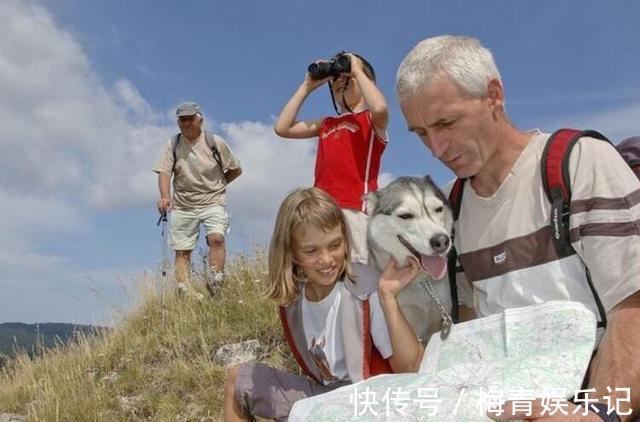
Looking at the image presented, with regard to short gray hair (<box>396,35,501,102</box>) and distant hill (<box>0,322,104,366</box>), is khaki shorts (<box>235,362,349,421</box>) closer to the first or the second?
short gray hair (<box>396,35,501,102</box>)

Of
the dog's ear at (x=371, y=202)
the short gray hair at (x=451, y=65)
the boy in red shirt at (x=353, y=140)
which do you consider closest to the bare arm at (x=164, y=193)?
the boy in red shirt at (x=353, y=140)

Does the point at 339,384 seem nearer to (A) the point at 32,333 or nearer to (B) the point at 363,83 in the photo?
(B) the point at 363,83

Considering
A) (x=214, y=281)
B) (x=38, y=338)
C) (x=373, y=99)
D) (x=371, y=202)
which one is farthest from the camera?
(x=38, y=338)

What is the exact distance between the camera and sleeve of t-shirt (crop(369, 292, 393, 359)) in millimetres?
3010

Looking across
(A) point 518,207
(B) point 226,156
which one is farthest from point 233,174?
(A) point 518,207

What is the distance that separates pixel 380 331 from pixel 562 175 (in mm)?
1195

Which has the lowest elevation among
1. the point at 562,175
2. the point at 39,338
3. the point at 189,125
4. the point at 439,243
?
the point at 39,338

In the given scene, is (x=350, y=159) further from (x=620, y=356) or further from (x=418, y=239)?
(x=620, y=356)

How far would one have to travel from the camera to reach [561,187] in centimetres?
224

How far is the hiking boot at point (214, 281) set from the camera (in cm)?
804

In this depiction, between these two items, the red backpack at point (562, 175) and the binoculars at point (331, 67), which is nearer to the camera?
the red backpack at point (562, 175)

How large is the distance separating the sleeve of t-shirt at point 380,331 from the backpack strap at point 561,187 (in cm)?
102

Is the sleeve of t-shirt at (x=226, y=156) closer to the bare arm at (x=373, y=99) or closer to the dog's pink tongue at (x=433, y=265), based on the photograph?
the bare arm at (x=373, y=99)

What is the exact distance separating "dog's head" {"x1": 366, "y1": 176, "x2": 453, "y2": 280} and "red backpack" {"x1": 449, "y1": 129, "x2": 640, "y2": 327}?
0.86m
